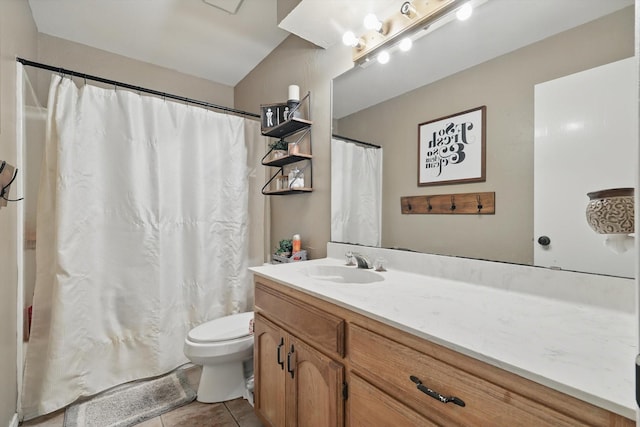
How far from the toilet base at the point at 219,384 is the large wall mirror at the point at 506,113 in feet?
4.18

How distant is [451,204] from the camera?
1.24 m

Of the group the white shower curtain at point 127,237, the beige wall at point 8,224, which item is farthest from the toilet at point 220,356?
the beige wall at point 8,224

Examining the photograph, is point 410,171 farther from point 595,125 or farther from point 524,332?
point 524,332

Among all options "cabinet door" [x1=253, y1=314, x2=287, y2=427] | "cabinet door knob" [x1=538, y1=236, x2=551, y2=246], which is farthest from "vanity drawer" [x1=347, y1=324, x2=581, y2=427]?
"cabinet door knob" [x1=538, y1=236, x2=551, y2=246]

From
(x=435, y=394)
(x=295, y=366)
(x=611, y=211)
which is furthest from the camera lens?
(x=295, y=366)

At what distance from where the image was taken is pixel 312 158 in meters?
→ 1.96

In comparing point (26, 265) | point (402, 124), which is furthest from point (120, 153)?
point (402, 124)

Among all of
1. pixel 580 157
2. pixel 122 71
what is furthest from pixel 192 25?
pixel 580 157

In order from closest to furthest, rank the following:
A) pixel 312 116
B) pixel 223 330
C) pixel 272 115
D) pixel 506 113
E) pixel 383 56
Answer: pixel 506 113 < pixel 383 56 < pixel 223 330 < pixel 312 116 < pixel 272 115

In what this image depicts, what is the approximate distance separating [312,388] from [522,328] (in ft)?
2.48

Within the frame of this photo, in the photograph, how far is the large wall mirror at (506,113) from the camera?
2.86 feet

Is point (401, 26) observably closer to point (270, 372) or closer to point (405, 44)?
point (405, 44)

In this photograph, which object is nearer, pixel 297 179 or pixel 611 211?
pixel 611 211

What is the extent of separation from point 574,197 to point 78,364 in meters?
2.60
